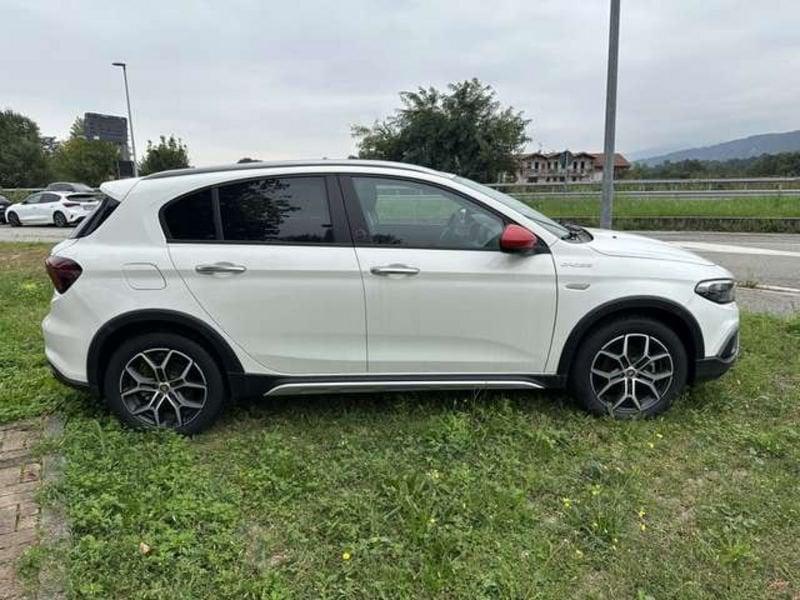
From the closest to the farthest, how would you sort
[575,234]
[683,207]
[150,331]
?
1. [150,331]
2. [575,234]
3. [683,207]

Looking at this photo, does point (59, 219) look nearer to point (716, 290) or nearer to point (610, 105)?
point (610, 105)

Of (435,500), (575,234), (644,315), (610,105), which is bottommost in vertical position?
(435,500)

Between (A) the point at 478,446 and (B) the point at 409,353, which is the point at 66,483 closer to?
(B) the point at 409,353

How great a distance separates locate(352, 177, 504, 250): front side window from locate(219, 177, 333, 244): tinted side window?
0.76ft

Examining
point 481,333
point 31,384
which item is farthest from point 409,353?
point 31,384

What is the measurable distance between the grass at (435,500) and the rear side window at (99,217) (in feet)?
3.81

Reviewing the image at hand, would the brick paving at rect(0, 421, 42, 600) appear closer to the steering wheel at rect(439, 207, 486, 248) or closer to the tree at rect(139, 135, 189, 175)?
the steering wheel at rect(439, 207, 486, 248)

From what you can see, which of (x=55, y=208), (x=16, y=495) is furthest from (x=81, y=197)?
(x=16, y=495)

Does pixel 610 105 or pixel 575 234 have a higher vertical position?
pixel 610 105

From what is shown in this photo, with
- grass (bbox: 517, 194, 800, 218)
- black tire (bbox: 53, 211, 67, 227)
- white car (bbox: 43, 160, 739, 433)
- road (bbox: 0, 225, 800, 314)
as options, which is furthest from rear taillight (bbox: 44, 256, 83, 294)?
black tire (bbox: 53, 211, 67, 227)

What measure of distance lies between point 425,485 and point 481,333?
97 centimetres

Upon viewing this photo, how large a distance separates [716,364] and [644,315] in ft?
1.76

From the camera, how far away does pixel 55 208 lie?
21.4m

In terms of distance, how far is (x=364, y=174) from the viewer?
3.37 metres
